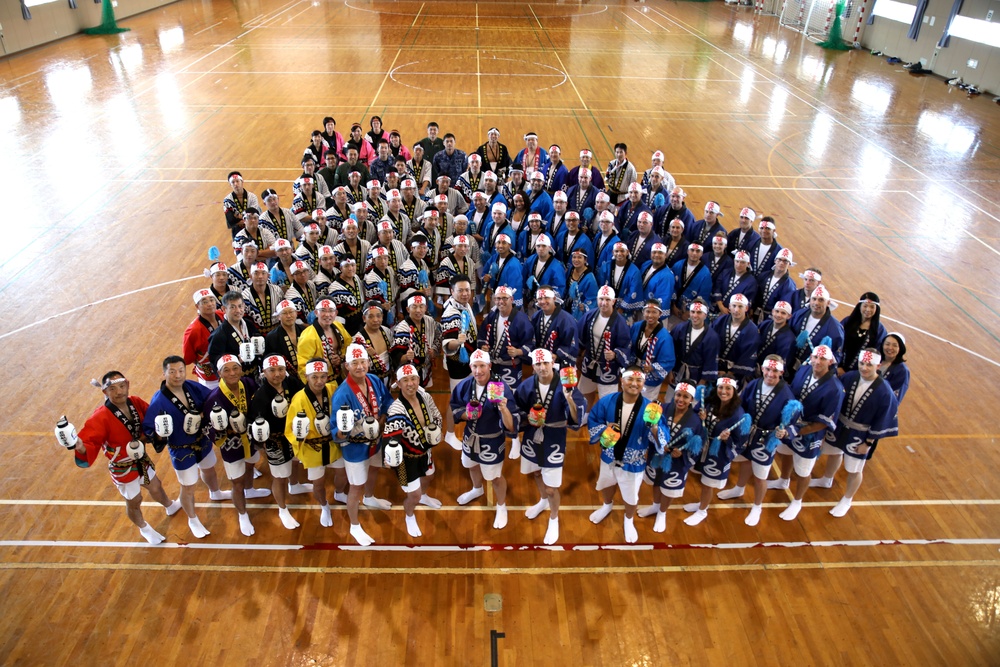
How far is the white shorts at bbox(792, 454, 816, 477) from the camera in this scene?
6334 millimetres

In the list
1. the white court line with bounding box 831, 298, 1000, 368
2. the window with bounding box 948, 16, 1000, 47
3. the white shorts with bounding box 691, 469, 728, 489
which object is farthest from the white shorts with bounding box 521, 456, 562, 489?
the window with bounding box 948, 16, 1000, 47

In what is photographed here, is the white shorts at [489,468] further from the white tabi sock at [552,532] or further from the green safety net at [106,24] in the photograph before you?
the green safety net at [106,24]

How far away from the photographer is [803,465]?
636 cm

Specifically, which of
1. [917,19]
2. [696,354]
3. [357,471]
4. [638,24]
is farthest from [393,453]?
[638,24]

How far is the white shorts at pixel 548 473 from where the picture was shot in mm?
6062

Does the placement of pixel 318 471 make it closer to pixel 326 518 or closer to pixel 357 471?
pixel 357 471

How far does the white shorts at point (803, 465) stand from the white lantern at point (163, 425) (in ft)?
19.8

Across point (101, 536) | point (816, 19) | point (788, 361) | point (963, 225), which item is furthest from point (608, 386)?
point (816, 19)

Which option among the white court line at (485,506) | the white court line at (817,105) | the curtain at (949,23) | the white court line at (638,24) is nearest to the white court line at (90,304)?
the white court line at (485,506)

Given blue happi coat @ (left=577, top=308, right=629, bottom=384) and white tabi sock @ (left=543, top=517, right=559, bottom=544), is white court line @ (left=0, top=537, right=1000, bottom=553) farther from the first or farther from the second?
blue happi coat @ (left=577, top=308, right=629, bottom=384)

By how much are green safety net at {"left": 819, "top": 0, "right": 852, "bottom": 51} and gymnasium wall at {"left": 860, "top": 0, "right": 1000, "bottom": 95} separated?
1022 mm

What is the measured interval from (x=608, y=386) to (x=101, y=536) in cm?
550

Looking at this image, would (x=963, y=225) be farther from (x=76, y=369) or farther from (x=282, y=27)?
(x=282, y=27)

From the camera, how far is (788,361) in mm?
7066
